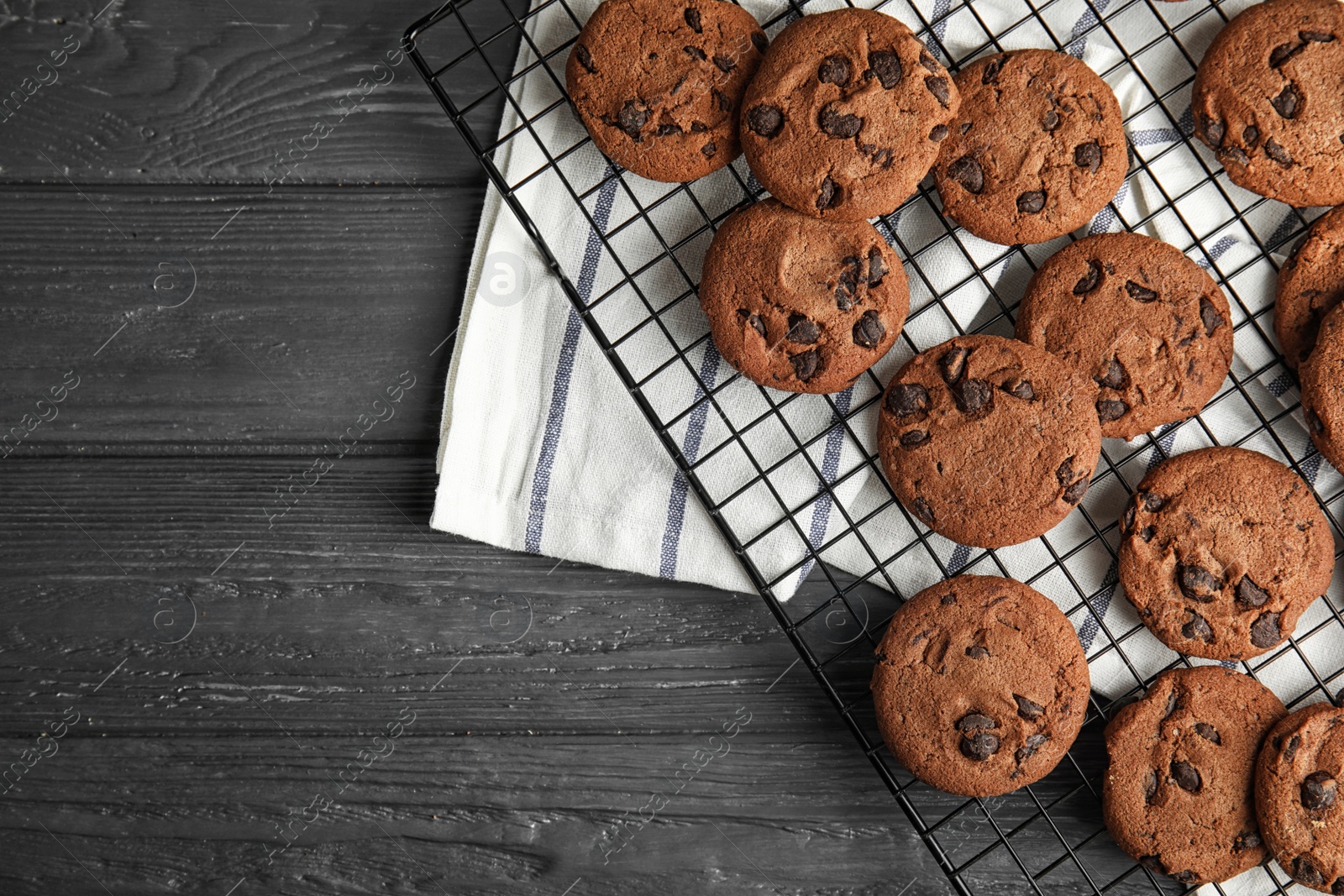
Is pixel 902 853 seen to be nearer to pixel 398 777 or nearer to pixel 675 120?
pixel 398 777

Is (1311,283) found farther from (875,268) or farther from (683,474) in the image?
(683,474)

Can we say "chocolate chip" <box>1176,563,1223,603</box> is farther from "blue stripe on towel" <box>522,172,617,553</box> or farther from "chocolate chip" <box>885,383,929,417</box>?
"blue stripe on towel" <box>522,172,617,553</box>

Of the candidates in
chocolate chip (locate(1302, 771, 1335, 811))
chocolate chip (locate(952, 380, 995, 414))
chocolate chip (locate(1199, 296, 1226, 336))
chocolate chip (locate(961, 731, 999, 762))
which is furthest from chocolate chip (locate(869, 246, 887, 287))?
chocolate chip (locate(1302, 771, 1335, 811))

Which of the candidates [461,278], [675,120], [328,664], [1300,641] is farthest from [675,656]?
[1300,641]

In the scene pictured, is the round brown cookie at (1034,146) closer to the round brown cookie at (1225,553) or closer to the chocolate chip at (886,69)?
the chocolate chip at (886,69)

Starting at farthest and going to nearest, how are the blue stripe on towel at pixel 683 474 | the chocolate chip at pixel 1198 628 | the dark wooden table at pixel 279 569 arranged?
the dark wooden table at pixel 279 569 → the blue stripe on towel at pixel 683 474 → the chocolate chip at pixel 1198 628

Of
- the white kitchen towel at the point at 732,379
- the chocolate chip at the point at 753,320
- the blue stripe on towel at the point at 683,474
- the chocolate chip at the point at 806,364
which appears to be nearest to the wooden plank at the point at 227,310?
the white kitchen towel at the point at 732,379
